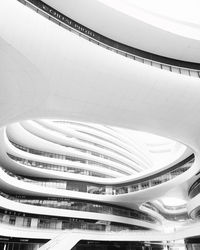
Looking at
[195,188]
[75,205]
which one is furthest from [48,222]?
[195,188]

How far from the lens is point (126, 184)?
38500mm

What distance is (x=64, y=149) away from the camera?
40.3 m

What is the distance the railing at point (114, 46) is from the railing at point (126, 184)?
1419 cm

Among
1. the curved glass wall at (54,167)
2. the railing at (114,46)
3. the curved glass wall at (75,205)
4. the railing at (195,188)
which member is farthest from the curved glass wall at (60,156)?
the railing at (114,46)

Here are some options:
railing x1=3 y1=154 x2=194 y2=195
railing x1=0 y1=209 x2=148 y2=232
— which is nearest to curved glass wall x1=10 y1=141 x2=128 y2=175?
railing x1=3 y1=154 x2=194 y2=195

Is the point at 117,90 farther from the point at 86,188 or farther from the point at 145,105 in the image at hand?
the point at 86,188

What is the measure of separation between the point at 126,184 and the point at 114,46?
90.0ft

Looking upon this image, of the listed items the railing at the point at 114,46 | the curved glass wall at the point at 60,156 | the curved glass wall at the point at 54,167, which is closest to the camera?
the railing at the point at 114,46

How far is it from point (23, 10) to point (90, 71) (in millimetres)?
5062

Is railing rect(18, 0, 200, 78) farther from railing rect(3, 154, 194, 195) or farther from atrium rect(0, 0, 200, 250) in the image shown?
railing rect(3, 154, 194, 195)

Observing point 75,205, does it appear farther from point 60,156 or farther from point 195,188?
point 195,188

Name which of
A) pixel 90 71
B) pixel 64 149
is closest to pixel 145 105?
pixel 90 71

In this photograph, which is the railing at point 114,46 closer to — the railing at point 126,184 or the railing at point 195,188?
the railing at point 126,184

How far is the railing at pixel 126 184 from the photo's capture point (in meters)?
30.1
